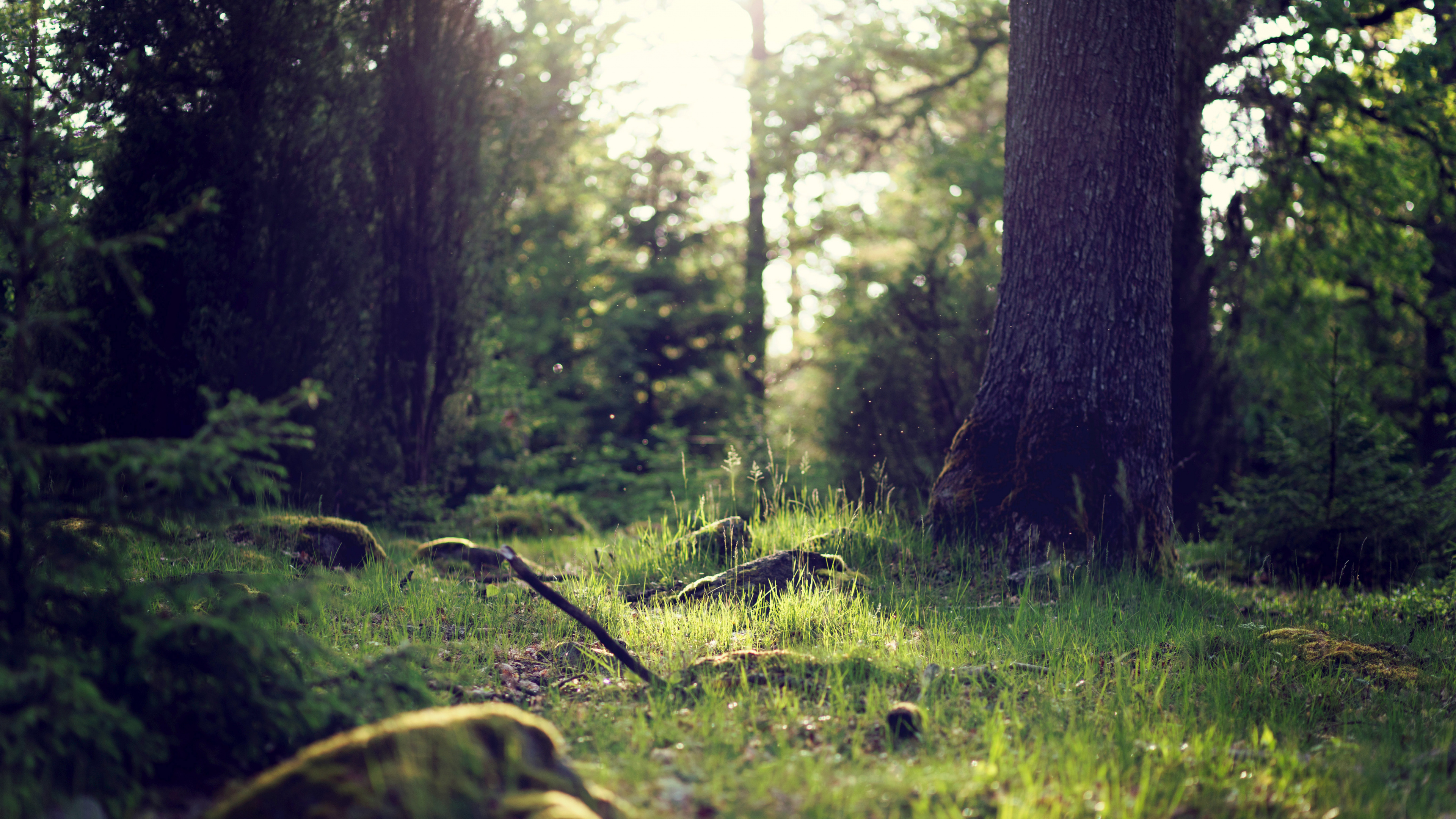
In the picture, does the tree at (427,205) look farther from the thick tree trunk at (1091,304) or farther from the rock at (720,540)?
the thick tree trunk at (1091,304)

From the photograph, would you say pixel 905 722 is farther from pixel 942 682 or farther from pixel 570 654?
pixel 570 654

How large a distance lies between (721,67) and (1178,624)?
16007 millimetres

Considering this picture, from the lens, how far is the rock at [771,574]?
5.50 metres

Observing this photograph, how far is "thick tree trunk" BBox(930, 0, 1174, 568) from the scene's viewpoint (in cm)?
601

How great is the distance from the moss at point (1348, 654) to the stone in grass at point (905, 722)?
236 centimetres

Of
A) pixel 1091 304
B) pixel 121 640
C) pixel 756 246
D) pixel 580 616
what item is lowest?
pixel 580 616

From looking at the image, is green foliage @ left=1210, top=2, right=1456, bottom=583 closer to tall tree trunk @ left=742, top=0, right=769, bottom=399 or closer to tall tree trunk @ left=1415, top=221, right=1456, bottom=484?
tall tree trunk @ left=1415, top=221, right=1456, bottom=484

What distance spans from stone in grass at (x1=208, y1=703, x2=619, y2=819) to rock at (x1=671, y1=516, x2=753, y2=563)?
375cm

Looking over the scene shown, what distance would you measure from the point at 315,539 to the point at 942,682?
4.61 metres

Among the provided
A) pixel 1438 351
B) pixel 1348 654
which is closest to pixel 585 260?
pixel 1348 654

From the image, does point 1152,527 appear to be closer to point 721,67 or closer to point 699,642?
point 699,642

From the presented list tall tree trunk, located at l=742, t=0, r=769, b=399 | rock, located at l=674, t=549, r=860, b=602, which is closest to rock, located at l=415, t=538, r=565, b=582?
rock, located at l=674, t=549, r=860, b=602

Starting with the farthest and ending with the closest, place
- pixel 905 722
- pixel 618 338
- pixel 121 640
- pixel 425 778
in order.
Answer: pixel 618 338
pixel 905 722
pixel 121 640
pixel 425 778

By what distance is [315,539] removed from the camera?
6500 mm
